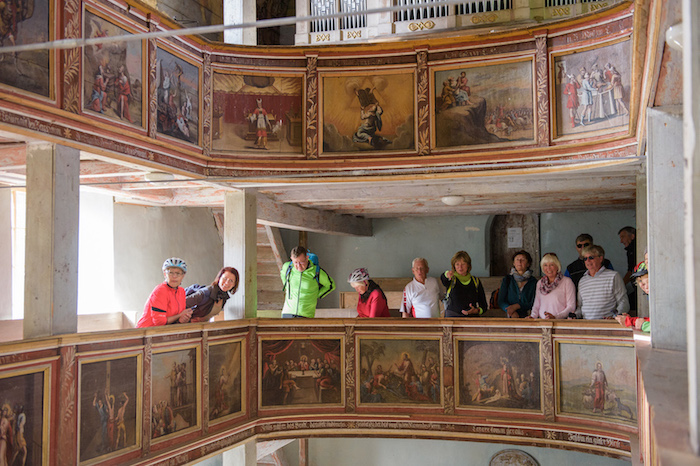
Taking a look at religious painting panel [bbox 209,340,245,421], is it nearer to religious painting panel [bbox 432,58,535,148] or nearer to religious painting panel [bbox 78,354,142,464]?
religious painting panel [bbox 78,354,142,464]

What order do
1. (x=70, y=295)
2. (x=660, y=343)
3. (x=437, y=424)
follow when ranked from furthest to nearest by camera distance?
(x=437, y=424) → (x=70, y=295) → (x=660, y=343)

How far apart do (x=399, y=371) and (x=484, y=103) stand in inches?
163

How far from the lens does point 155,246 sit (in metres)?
12.7

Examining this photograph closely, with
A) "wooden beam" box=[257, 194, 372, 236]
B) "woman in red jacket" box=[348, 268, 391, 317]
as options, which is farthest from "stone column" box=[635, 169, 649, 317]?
"wooden beam" box=[257, 194, 372, 236]

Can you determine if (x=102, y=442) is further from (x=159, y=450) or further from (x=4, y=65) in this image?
(x=4, y=65)

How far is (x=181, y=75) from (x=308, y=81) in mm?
1902

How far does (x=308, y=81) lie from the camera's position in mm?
9797

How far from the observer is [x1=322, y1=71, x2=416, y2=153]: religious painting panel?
31.7 feet

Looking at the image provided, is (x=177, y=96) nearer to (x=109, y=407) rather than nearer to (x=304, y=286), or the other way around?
(x=304, y=286)

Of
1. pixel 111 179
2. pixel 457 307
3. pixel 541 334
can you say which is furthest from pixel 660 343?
pixel 111 179

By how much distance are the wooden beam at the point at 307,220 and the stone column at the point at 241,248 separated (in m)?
0.61

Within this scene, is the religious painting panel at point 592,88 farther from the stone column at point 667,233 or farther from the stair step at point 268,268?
the stair step at point 268,268

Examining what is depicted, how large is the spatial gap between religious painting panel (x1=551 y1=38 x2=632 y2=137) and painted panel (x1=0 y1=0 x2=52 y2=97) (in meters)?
6.26

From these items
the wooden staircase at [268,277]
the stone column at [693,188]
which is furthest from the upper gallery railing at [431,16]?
the stone column at [693,188]
